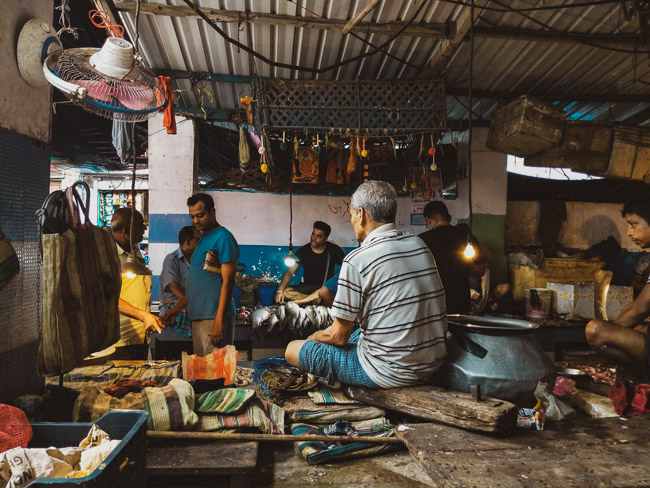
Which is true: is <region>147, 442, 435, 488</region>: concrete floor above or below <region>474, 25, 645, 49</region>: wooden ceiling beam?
below

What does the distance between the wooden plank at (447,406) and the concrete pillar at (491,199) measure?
508 cm

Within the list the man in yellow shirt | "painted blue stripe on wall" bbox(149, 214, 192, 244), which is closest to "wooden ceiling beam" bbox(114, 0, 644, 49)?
the man in yellow shirt

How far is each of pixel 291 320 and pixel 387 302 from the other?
3.37 meters

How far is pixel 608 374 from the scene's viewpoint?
173 inches

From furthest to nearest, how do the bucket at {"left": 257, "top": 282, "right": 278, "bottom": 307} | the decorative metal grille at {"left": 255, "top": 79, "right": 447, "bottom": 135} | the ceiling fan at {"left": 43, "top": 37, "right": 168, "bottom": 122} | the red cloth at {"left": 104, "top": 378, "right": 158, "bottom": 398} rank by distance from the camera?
the bucket at {"left": 257, "top": 282, "right": 278, "bottom": 307}
the decorative metal grille at {"left": 255, "top": 79, "right": 447, "bottom": 135}
the red cloth at {"left": 104, "top": 378, "right": 158, "bottom": 398}
the ceiling fan at {"left": 43, "top": 37, "right": 168, "bottom": 122}

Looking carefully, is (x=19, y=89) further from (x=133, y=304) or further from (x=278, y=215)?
(x=278, y=215)

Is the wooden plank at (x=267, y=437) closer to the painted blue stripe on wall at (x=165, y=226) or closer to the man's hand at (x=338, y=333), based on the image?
the man's hand at (x=338, y=333)

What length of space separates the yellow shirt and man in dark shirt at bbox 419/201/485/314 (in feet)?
10.2

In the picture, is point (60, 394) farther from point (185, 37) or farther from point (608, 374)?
point (608, 374)

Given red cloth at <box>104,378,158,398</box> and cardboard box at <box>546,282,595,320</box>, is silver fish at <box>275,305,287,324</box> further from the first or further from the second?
cardboard box at <box>546,282,595,320</box>

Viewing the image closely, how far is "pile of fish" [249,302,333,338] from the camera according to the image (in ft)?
19.8

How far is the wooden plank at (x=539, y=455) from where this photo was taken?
2068 mm

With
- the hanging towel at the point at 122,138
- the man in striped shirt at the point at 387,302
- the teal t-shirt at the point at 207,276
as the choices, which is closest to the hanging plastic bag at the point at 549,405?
the man in striped shirt at the point at 387,302

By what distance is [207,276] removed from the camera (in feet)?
14.5
